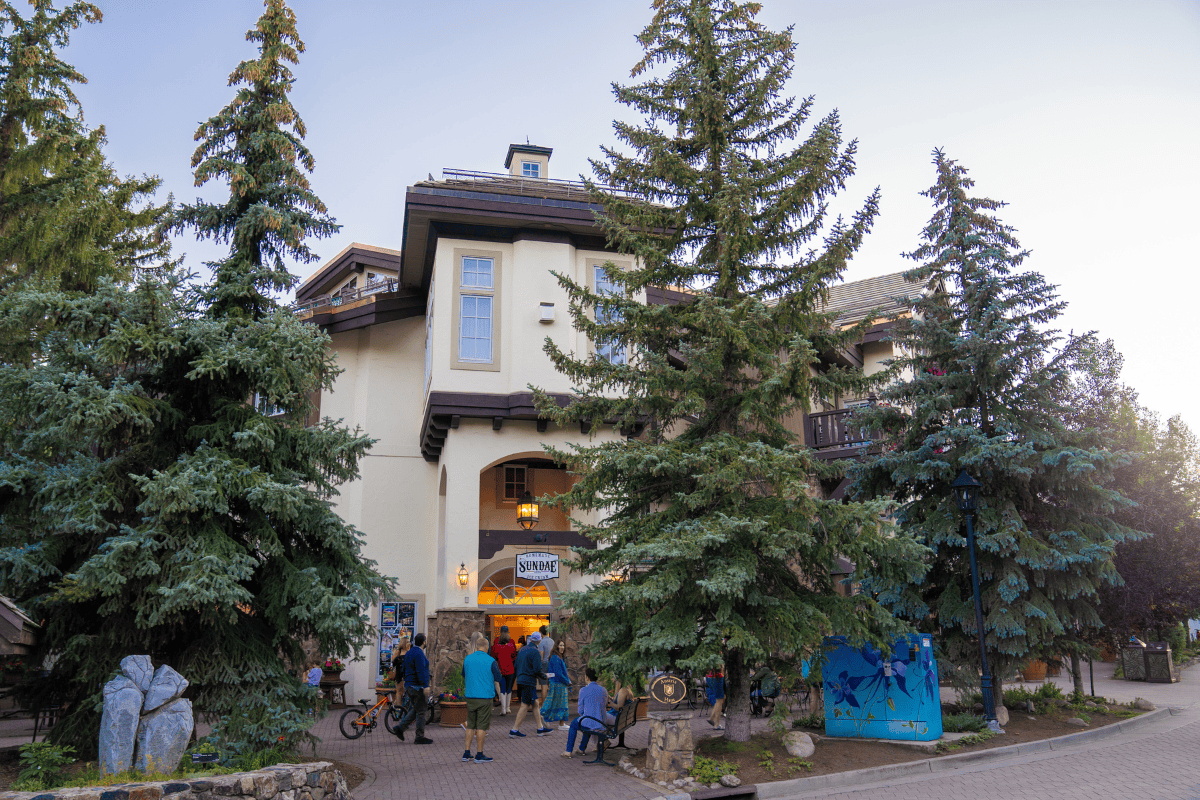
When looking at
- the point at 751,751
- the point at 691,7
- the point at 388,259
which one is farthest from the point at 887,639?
the point at 388,259

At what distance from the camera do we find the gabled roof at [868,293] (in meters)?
23.6

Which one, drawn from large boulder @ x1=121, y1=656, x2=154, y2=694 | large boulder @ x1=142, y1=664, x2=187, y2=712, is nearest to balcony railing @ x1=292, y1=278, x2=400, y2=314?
large boulder @ x1=121, y1=656, x2=154, y2=694

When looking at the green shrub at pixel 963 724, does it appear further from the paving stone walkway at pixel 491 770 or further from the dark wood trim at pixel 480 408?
the dark wood trim at pixel 480 408

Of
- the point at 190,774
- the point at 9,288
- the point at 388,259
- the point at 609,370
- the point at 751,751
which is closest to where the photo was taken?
the point at 190,774

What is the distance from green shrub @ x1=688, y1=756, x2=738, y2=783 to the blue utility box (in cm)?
219

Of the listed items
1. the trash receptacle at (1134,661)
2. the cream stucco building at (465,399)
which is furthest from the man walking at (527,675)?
the trash receptacle at (1134,661)

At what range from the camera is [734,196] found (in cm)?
1062

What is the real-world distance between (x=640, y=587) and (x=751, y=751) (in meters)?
2.76

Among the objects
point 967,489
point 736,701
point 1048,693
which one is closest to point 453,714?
point 736,701

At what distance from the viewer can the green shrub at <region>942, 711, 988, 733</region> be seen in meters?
12.1

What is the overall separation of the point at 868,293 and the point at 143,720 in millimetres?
22885

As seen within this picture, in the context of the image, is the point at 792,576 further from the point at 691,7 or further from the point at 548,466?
the point at 548,466

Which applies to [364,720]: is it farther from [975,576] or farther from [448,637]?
[975,576]

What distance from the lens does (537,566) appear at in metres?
18.7
